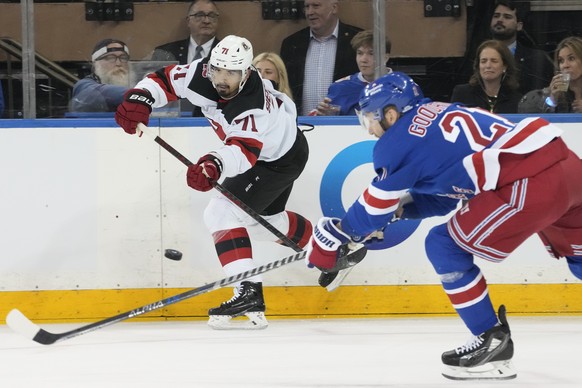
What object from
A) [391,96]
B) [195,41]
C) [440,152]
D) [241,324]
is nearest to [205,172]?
[241,324]

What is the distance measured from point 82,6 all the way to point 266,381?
221cm

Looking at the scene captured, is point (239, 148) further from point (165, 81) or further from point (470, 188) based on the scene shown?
point (470, 188)

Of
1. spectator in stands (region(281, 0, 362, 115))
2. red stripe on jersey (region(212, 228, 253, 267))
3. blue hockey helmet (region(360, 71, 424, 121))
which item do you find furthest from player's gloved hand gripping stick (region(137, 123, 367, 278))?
blue hockey helmet (region(360, 71, 424, 121))

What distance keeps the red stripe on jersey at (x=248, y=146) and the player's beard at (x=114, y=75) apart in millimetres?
767

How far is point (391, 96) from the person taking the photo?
11.0 feet

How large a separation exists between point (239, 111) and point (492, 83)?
48.4 inches

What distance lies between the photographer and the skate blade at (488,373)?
3414 mm

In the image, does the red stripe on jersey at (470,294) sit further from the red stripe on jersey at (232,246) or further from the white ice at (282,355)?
the red stripe on jersey at (232,246)

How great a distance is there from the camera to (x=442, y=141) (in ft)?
10.7

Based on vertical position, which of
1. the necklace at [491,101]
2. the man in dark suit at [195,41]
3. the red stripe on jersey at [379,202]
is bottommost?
the red stripe on jersey at [379,202]

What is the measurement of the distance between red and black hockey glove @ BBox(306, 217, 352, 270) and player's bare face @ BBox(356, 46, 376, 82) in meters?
1.61

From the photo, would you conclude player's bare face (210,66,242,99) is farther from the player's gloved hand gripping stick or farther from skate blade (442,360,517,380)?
skate blade (442,360,517,380)

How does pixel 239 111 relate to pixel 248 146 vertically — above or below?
above

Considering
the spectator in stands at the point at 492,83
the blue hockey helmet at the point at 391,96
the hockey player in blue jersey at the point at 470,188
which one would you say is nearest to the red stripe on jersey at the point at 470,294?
the hockey player in blue jersey at the point at 470,188
